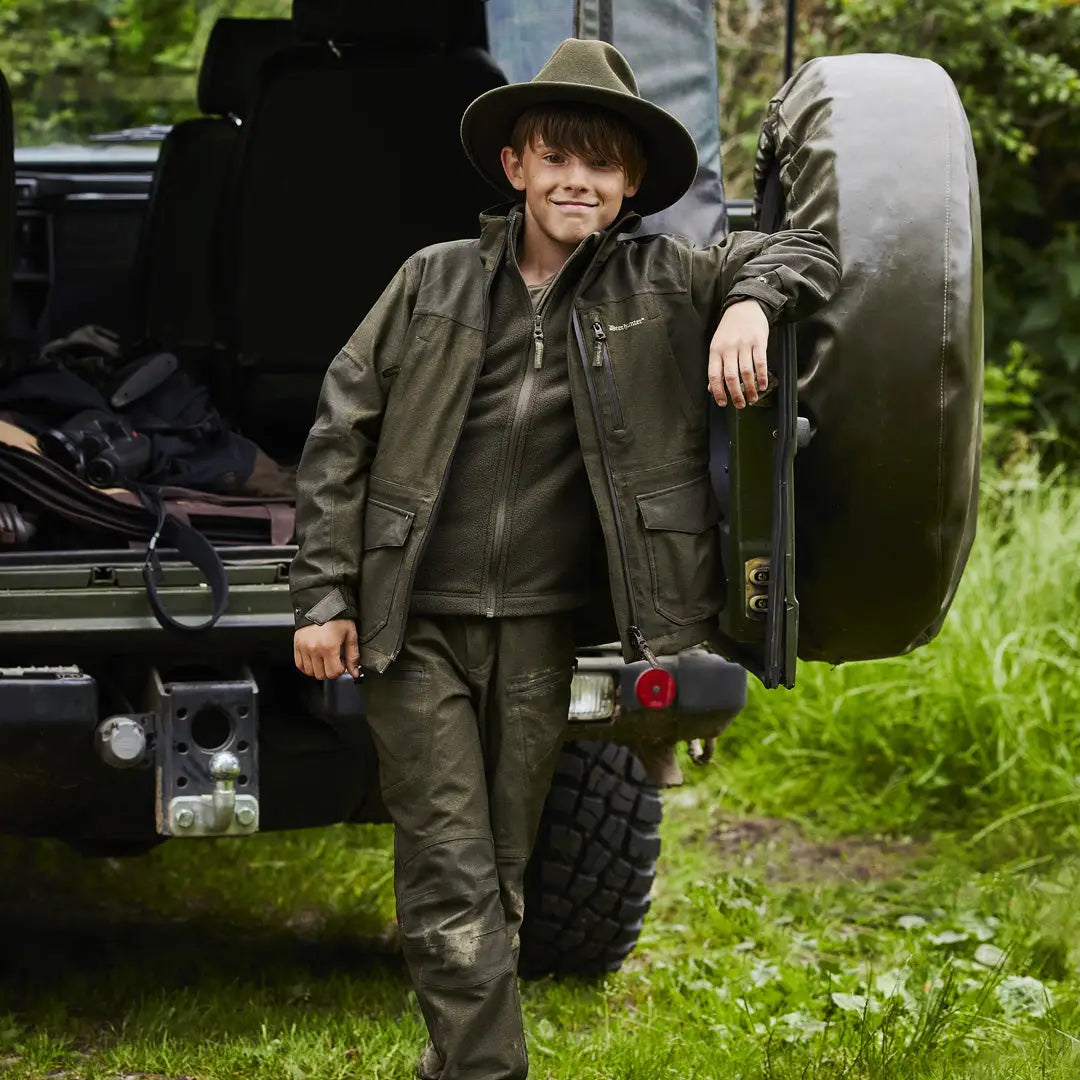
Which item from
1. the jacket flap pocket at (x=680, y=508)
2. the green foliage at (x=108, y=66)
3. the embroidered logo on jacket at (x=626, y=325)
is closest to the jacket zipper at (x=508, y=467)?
the embroidered logo on jacket at (x=626, y=325)

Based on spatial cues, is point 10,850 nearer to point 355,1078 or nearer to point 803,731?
point 355,1078

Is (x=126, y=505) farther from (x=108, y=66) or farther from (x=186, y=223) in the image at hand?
(x=108, y=66)

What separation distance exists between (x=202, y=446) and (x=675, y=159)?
5.59 ft

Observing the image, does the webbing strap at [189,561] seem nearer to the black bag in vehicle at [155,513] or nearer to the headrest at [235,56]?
the black bag in vehicle at [155,513]

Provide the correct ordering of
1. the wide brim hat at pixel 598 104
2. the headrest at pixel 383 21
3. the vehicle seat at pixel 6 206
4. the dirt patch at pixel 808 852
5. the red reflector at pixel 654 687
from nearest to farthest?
the wide brim hat at pixel 598 104, the red reflector at pixel 654 687, the vehicle seat at pixel 6 206, the headrest at pixel 383 21, the dirt patch at pixel 808 852

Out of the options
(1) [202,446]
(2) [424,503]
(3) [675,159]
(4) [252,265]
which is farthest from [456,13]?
(2) [424,503]

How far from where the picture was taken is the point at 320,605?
270cm

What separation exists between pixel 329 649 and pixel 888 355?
0.91 m

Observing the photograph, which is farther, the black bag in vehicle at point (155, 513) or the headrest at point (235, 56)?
the headrest at point (235, 56)

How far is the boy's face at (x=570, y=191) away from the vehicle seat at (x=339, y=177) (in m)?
1.35

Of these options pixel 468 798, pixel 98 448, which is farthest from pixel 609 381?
pixel 98 448

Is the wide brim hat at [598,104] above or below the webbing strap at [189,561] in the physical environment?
above

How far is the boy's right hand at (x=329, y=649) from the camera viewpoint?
2.72m

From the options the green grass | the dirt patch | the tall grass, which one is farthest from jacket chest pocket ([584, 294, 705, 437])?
the tall grass
